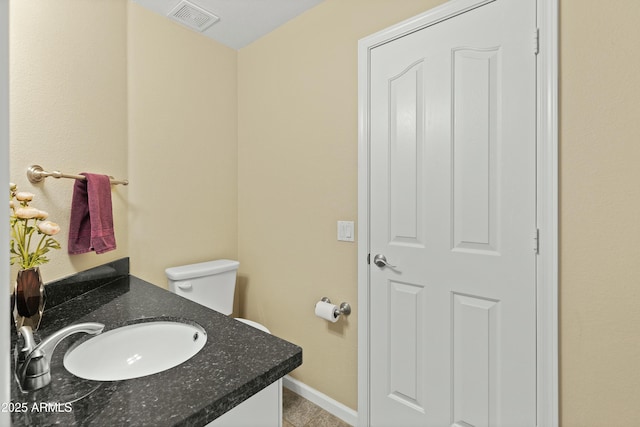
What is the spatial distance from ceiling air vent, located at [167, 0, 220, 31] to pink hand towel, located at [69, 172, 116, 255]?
1.09 metres

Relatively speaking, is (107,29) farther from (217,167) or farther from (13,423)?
(13,423)

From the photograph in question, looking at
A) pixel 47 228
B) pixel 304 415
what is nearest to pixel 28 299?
pixel 47 228

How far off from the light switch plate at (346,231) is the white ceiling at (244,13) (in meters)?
1.25

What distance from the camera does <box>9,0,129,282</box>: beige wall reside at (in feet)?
3.87

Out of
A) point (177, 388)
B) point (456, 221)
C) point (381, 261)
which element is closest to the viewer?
point (177, 388)

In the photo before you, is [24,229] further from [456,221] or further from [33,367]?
[456,221]

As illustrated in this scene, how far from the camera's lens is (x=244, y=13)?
6.01ft

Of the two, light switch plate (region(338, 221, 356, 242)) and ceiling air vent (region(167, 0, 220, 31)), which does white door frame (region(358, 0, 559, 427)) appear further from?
ceiling air vent (region(167, 0, 220, 31))

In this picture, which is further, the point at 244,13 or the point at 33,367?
the point at 244,13

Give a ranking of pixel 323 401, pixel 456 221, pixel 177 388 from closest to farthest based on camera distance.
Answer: pixel 177 388 < pixel 456 221 < pixel 323 401

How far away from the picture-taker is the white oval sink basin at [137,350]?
0.87 meters

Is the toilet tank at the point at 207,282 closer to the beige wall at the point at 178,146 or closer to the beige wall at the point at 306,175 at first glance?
the beige wall at the point at 178,146

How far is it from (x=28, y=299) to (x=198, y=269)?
0.93m

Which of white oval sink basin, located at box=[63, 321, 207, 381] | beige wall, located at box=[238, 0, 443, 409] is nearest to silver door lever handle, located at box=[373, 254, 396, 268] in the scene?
beige wall, located at box=[238, 0, 443, 409]
